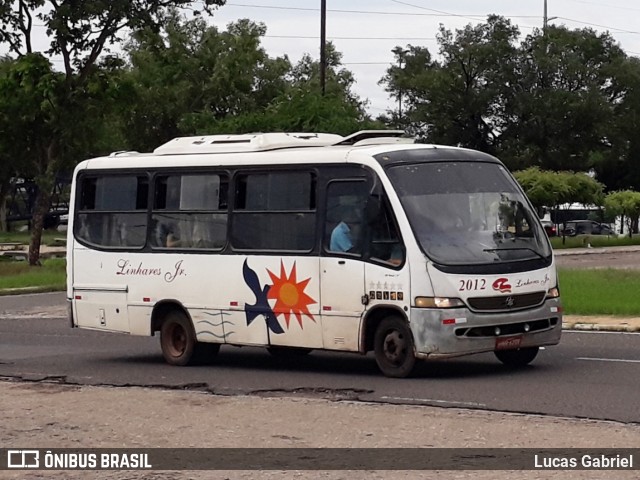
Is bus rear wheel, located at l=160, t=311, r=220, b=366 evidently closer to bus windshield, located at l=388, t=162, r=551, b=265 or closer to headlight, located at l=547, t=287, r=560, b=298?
bus windshield, located at l=388, t=162, r=551, b=265

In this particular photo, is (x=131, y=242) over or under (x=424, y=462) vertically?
over

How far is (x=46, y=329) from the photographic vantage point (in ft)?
80.5

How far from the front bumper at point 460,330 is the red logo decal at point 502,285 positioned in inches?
10.2

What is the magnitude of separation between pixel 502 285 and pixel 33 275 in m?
27.3

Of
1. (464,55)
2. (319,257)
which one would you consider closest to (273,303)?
(319,257)

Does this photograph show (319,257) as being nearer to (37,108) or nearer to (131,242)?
(131,242)

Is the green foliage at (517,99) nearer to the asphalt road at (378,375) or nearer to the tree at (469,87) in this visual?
the tree at (469,87)

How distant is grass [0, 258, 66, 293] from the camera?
122 feet

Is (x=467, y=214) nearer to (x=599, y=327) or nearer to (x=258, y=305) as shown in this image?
(x=258, y=305)

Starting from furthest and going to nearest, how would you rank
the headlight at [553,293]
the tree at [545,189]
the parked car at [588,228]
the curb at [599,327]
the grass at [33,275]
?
the parked car at [588,228]
the tree at [545,189]
the grass at [33,275]
the curb at [599,327]
the headlight at [553,293]

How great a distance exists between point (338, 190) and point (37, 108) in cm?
3066

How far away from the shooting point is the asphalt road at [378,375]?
1338 centimetres

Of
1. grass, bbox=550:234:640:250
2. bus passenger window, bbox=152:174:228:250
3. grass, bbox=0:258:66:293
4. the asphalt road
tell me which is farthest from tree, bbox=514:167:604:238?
bus passenger window, bbox=152:174:228:250

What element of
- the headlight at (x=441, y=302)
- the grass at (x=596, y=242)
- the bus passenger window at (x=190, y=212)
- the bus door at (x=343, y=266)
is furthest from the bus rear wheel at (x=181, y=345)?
the grass at (x=596, y=242)
